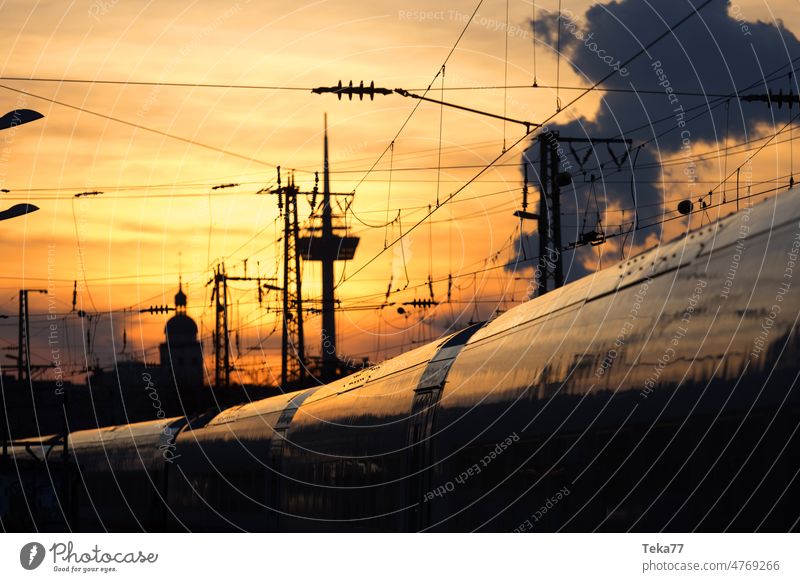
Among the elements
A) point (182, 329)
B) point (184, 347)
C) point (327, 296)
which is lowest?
point (184, 347)

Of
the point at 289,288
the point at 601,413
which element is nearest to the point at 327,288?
the point at 289,288

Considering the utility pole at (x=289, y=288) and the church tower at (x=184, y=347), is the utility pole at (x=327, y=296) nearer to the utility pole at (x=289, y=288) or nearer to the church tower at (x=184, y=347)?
the utility pole at (x=289, y=288)

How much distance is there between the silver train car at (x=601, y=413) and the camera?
8.98 m

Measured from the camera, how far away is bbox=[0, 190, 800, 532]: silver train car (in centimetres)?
898

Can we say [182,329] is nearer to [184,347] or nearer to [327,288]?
[184,347]

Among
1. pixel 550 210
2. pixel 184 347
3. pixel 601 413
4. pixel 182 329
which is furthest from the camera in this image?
pixel 182 329

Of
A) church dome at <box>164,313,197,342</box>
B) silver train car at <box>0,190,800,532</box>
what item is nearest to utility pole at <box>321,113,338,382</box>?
silver train car at <box>0,190,800,532</box>

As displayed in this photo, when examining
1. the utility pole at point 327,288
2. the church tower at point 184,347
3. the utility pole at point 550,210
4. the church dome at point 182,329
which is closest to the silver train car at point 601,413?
the utility pole at point 550,210

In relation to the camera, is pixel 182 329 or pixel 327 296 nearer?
pixel 327 296

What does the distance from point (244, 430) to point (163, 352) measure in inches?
6450

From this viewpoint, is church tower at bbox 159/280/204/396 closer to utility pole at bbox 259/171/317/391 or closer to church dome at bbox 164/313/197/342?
church dome at bbox 164/313/197/342

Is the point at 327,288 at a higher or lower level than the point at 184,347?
higher

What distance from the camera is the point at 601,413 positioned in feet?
38.6

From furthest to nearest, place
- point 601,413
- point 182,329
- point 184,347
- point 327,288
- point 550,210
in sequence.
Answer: point 182,329
point 184,347
point 327,288
point 550,210
point 601,413
